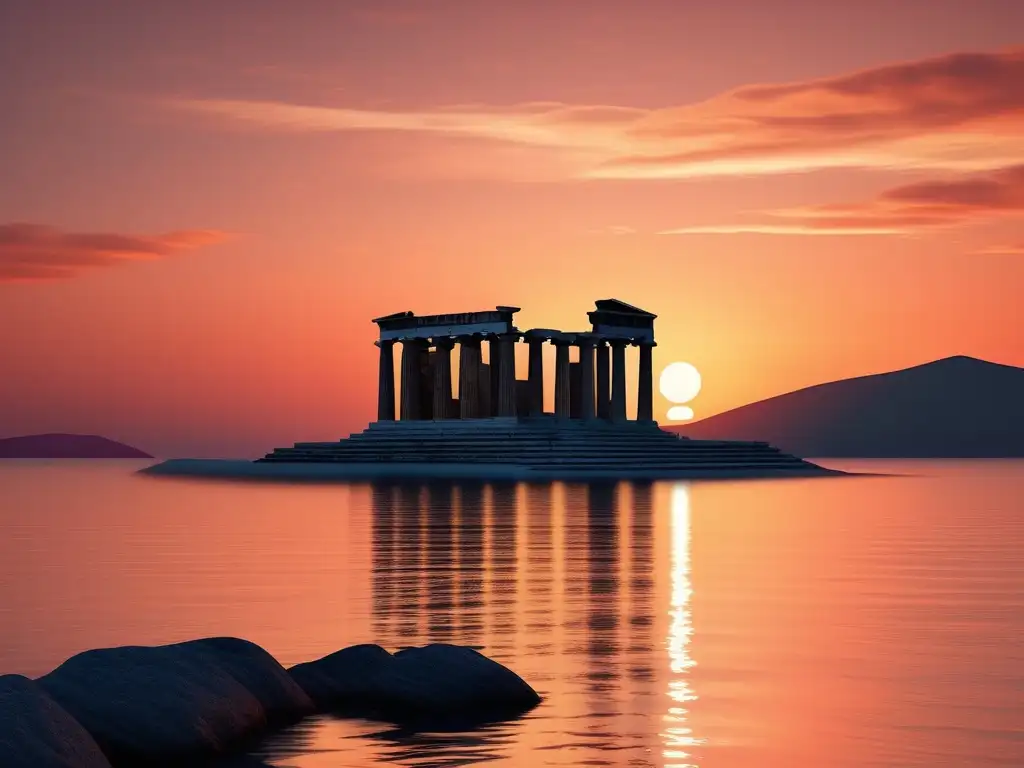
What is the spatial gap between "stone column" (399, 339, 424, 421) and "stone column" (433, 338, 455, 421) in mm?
2269

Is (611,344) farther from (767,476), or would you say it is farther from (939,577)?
(939,577)

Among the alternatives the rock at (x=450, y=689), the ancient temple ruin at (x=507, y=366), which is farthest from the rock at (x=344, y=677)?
the ancient temple ruin at (x=507, y=366)

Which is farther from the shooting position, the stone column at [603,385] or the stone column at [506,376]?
the stone column at [603,385]

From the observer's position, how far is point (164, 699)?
15.4 m

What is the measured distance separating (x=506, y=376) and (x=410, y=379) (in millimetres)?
11884

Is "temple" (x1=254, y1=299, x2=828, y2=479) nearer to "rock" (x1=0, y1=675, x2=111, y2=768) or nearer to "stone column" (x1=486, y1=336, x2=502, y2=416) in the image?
"stone column" (x1=486, y1=336, x2=502, y2=416)

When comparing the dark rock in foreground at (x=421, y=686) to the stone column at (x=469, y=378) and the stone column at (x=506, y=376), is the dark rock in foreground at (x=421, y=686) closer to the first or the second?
the stone column at (x=506, y=376)

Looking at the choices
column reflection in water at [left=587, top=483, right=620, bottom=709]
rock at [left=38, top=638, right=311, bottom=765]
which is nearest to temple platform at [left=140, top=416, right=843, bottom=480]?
column reflection in water at [left=587, top=483, right=620, bottom=709]

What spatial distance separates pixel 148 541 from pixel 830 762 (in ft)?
109

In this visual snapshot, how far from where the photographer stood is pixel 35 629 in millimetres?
24203

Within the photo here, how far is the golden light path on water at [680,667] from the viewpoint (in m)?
15.6

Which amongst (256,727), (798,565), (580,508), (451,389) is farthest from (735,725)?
(451,389)

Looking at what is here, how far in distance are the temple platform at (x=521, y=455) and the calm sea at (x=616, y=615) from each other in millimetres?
43283

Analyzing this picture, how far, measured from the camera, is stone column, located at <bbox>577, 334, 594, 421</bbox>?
395 ft
